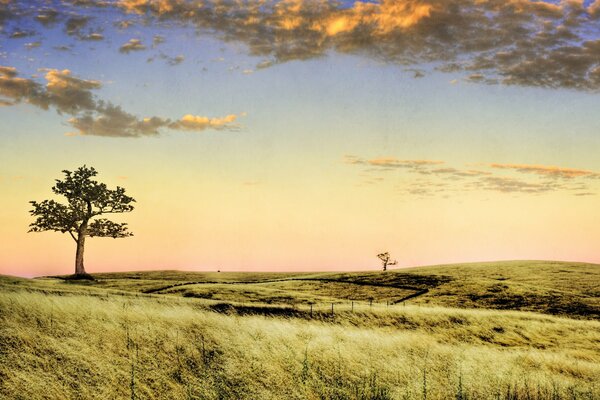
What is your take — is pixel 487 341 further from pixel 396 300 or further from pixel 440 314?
pixel 396 300

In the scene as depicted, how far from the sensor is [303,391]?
10.5m

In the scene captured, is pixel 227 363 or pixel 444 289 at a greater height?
pixel 227 363

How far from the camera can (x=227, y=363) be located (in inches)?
474

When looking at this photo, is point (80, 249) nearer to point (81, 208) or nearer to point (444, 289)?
point (81, 208)

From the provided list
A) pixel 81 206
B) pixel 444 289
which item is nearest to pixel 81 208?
pixel 81 206

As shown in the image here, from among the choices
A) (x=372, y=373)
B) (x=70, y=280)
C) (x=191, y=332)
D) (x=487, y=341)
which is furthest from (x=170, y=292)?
(x=372, y=373)

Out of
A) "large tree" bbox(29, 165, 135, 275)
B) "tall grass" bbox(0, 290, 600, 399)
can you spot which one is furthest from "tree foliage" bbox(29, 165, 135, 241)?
"tall grass" bbox(0, 290, 600, 399)

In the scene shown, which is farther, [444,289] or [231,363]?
[444,289]

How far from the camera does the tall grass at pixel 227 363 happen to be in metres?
10.3

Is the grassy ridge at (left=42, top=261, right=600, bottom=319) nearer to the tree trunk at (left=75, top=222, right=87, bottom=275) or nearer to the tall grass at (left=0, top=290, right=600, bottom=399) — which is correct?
the tree trunk at (left=75, top=222, right=87, bottom=275)

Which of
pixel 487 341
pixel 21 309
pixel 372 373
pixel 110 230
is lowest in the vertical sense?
pixel 487 341

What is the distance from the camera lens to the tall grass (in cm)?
1028

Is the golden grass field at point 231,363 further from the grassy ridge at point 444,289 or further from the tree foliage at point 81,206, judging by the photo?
the tree foliage at point 81,206

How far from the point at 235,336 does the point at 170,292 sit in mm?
32182
